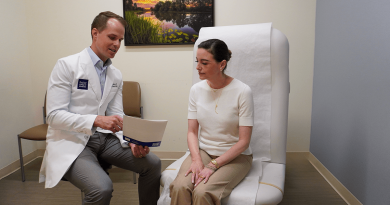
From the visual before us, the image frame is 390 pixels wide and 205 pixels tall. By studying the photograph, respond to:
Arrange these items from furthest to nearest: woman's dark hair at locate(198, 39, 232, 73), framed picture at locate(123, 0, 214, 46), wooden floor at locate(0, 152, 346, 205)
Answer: framed picture at locate(123, 0, 214, 46) → wooden floor at locate(0, 152, 346, 205) → woman's dark hair at locate(198, 39, 232, 73)

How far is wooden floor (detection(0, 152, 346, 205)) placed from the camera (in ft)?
7.30

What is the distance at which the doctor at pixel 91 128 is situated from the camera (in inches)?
57.9

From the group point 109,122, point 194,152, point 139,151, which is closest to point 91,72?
point 109,122

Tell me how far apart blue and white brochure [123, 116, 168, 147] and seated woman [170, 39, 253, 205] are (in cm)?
24

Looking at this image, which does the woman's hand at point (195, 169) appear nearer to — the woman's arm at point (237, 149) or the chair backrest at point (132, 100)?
the woman's arm at point (237, 149)

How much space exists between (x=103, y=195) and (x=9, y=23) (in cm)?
228

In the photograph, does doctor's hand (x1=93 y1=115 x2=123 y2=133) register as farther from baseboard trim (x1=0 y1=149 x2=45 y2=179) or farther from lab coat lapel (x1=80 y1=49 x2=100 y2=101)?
baseboard trim (x1=0 y1=149 x2=45 y2=179)

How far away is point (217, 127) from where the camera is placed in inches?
60.9

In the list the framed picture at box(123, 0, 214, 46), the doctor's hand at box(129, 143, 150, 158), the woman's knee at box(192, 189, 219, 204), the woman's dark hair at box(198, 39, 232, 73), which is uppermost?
the framed picture at box(123, 0, 214, 46)

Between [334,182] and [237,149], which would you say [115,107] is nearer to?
[237,149]

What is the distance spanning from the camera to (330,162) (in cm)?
252

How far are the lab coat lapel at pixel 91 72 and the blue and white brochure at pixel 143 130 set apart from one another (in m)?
0.39

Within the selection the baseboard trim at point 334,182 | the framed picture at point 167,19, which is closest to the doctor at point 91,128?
the framed picture at point 167,19

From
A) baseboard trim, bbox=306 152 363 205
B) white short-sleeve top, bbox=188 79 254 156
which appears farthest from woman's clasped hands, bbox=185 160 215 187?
baseboard trim, bbox=306 152 363 205
